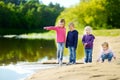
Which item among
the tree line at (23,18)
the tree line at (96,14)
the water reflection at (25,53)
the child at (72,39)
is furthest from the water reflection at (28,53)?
the tree line at (23,18)

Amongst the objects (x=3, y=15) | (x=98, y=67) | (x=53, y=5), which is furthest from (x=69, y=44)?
(x=53, y=5)

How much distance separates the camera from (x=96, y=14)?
2768 inches

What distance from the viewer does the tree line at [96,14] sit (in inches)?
2766

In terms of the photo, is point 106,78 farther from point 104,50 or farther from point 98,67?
point 104,50

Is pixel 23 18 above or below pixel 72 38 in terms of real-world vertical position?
above

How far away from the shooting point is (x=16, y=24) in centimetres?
11606

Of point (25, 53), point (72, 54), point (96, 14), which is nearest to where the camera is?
point (72, 54)

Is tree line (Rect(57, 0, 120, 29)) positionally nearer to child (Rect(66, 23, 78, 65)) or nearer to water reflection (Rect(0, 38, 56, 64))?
water reflection (Rect(0, 38, 56, 64))

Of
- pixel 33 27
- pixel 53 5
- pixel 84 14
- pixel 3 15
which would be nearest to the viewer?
pixel 84 14

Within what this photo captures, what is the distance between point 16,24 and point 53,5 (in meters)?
80.1

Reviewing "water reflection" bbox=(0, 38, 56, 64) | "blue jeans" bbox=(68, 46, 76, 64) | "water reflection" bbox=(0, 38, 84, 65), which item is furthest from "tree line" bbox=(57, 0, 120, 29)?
"blue jeans" bbox=(68, 46, 76, 64)

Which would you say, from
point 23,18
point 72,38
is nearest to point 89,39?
point 72,38

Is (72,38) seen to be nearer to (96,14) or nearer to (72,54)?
(72,54)

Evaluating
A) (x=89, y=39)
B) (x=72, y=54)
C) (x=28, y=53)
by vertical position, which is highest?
(x=89, y=39)
